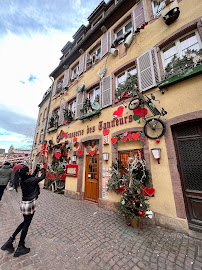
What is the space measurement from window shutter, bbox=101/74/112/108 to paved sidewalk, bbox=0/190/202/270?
186 inches

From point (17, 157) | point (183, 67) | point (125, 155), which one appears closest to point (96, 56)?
point (183, 67)

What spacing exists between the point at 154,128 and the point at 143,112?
2.48 feet

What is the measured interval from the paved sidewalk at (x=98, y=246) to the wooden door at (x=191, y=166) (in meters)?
0.65

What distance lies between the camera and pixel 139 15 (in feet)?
18.1

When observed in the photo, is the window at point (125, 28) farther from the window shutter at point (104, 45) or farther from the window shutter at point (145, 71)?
the window shutter at point (145, 71)

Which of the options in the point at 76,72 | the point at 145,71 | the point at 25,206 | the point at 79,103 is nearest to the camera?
the point at 25,206

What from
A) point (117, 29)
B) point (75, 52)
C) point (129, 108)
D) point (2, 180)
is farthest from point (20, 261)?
point (75, 52)

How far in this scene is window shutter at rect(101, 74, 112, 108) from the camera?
562 cm

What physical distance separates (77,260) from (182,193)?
9.94 feet

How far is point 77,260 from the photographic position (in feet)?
7.04

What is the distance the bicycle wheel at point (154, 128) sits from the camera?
12.2ft

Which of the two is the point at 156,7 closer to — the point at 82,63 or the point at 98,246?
the point at 82,63

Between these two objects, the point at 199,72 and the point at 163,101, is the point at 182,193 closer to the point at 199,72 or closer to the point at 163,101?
the point at 163,101

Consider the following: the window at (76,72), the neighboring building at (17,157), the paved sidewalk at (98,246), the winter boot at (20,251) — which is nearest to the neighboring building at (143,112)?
the window at (76,72)
